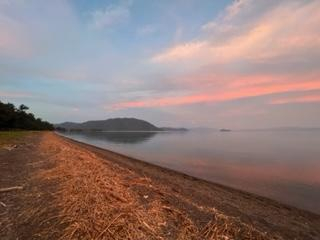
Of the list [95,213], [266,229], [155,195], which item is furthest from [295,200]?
[95,213]

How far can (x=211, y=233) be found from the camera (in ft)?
23.6

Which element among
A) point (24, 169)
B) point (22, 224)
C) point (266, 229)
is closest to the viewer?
point (22, 224)

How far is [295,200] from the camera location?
54.3ft

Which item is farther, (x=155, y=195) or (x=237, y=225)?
(x=155, y=195)

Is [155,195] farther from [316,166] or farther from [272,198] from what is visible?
[316,166]

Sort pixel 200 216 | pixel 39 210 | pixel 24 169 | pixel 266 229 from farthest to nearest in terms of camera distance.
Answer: pixel 24 169
pixel 266 229
pixel 200 216
pixel 39 210

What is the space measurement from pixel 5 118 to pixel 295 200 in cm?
9214

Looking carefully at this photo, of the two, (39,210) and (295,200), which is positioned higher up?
(39,210)

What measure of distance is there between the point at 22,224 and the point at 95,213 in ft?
5.55

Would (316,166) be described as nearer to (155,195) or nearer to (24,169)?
(155,195)

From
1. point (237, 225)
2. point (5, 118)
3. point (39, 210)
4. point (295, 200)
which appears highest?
point (5, 118)

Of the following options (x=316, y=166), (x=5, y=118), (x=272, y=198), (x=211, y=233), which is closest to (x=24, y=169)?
(x=211, y=233)

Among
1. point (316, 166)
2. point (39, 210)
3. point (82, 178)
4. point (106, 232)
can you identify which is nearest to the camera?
point (106, 232)

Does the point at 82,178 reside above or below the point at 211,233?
above
